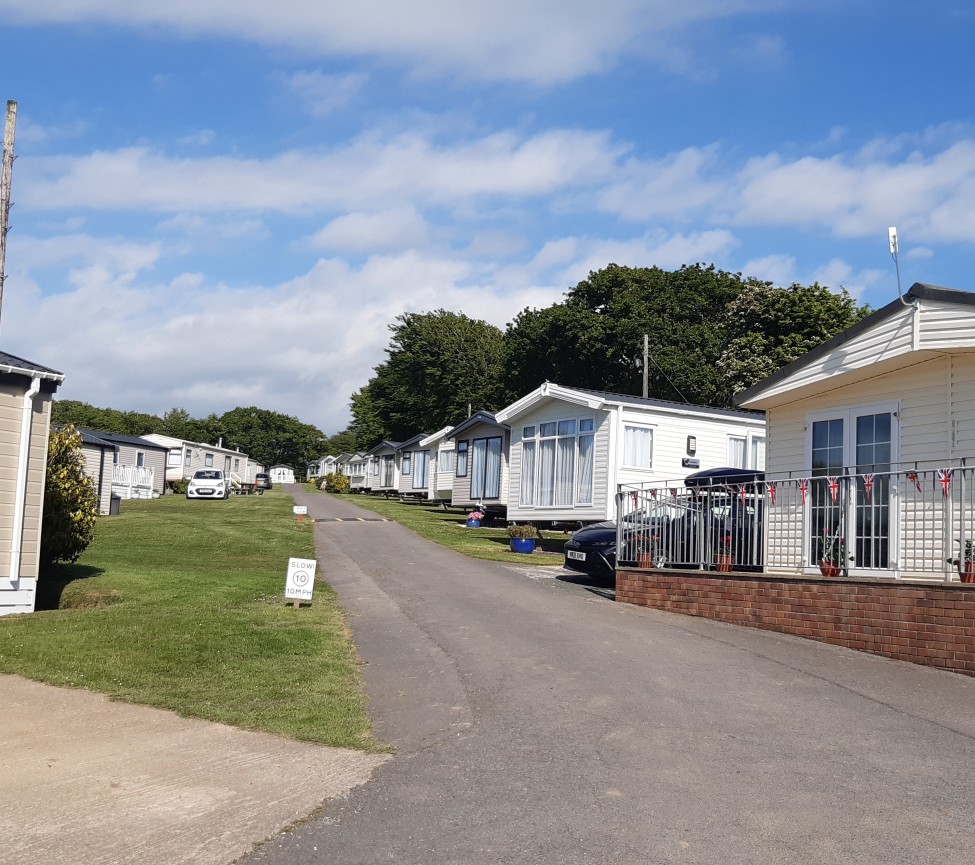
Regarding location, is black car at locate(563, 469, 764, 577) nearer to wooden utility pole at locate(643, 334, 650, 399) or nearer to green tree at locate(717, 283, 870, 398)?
wooden utility pole at locate(643, 334, 650, 399)

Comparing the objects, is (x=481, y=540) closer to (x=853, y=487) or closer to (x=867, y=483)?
(x=853, y=487)

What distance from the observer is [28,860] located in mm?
4703

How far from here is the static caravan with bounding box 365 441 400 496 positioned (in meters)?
62.6

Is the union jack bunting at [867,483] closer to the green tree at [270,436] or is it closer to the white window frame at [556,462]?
the white window frame at [556,462]

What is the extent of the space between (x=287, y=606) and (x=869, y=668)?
7499mm

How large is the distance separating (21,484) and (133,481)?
33829mm

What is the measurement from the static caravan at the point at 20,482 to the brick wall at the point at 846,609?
8.58 metres

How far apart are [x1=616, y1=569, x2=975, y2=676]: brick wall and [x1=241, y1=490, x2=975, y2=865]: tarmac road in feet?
0.85

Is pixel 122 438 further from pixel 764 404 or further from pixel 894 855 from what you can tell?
pixel 894 855

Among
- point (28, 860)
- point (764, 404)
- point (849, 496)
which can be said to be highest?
point (764, 404)

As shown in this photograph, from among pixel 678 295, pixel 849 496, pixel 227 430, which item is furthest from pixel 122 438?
pixel 227 430

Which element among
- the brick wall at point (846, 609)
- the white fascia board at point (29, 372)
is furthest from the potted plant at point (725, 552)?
the white fascia board at point (29, 372)

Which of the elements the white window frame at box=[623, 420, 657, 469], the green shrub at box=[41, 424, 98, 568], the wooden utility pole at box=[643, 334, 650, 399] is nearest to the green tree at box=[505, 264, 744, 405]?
the wooden utility pole at box=[643, 334, 650, 399]

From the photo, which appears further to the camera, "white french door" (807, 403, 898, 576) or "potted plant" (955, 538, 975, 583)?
"white french door" (807, 403, 898, 576)
